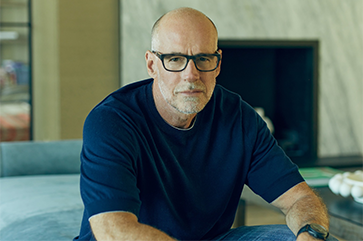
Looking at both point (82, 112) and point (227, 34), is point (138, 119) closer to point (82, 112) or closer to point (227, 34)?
point (82, 112)

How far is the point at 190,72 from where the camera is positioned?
123cm

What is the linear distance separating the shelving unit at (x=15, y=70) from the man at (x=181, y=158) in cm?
232

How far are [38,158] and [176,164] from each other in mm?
1315

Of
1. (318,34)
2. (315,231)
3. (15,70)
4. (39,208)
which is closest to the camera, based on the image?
(315,231)

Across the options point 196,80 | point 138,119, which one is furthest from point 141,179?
point 196,80

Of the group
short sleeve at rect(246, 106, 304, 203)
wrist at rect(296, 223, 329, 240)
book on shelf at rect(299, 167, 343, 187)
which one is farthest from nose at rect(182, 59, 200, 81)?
book on shelf at rect(299, 167, 343, 187)

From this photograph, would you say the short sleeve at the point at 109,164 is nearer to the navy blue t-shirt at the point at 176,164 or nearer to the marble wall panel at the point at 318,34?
the navy blue t-shirt at the point at 176,164

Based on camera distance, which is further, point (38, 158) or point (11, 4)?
point (11, 4)

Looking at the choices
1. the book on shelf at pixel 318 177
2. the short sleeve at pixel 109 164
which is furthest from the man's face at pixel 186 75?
the book on shelf at pixel 318 177

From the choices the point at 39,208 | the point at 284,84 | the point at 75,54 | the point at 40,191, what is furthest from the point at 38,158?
the point at 284,84

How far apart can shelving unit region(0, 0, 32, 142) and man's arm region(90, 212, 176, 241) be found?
2.66 m

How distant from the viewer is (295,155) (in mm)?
3797

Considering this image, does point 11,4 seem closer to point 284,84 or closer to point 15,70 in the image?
point 15,70

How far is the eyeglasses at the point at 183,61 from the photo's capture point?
1.23 meters
